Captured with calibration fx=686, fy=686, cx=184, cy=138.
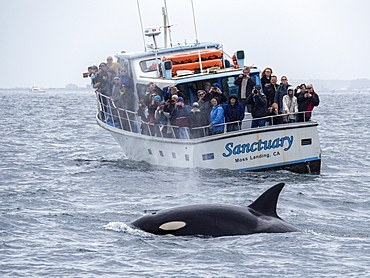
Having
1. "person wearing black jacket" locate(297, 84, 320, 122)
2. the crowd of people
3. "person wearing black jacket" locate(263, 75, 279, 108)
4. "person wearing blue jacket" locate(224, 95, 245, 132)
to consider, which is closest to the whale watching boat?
the crowd of people

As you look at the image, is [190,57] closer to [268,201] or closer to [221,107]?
[221,107]

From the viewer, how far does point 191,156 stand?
1836 centimetres

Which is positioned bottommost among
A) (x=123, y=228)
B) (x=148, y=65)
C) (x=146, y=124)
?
(x=123, y=228)

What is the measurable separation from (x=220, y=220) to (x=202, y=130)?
809 cm

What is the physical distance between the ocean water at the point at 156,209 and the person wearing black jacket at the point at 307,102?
163cm

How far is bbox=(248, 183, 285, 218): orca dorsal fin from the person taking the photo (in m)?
10.3

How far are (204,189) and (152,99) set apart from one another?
4038mm

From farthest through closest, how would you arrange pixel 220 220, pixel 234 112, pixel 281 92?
1. pixel 281 92
2. pixel 234 112
3. pixel 220 220

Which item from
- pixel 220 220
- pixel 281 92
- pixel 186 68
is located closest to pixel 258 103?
pixel 281 92

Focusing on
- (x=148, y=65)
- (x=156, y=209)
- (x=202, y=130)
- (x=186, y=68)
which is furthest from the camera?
(x=148, y=65)

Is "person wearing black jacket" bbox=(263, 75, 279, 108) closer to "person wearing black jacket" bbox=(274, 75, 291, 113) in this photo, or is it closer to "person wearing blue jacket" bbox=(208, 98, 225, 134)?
"person wearing black jacket" bbox=(274, 75, 291, 113)

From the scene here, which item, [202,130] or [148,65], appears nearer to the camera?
[202,130]

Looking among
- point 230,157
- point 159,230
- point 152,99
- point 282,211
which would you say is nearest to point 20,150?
point 152,99

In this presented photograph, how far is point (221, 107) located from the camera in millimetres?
17750
